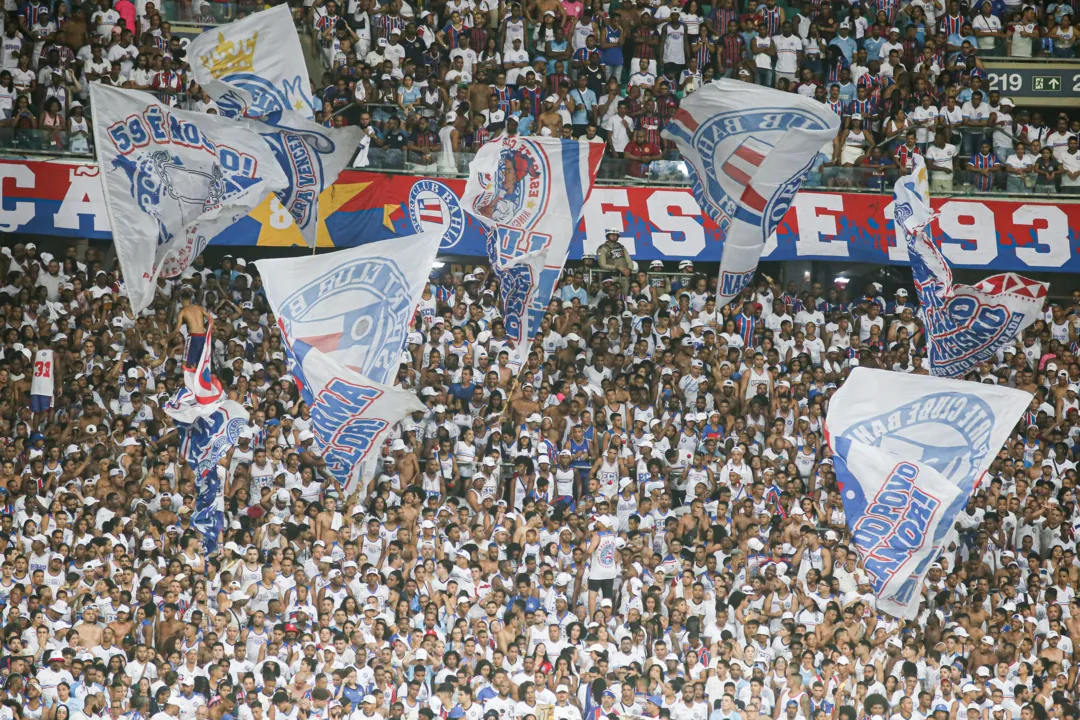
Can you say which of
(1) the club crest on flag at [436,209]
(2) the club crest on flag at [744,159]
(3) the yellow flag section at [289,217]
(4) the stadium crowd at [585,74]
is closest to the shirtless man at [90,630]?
(3) the yellow flag section at [289,217]

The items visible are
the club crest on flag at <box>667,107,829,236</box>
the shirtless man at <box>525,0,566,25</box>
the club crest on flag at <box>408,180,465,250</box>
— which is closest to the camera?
the club crest on flag at <box>667,107,829,236</box>

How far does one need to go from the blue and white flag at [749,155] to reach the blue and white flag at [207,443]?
A: 489 cm

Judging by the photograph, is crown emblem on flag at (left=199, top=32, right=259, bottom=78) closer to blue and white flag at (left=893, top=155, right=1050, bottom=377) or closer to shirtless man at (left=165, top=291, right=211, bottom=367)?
shirtless man at (left=165, top=291, right=211, bottom=367)

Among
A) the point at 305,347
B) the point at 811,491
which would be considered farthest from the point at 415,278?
the point at 811,491

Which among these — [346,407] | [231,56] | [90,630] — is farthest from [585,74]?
[90,630]

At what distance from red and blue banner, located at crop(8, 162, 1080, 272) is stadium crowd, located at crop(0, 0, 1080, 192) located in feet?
0.95

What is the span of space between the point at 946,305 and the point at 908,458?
393 cm

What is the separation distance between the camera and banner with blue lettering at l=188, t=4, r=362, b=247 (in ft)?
58.9

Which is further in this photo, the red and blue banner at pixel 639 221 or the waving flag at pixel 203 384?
the red and blue banner at pixel 639 221

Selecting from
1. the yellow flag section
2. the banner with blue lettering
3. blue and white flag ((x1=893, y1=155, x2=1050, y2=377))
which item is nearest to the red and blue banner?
the yellow flag section

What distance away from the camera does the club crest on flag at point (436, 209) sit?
2112 cm

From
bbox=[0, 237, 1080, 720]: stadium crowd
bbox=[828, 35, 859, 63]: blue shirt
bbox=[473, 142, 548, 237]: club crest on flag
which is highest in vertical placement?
bbox=[473, 142, 548, 237]: club crest on flag

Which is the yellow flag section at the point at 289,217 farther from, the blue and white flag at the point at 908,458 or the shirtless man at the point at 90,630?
the blue and white flag at the point at 908,458

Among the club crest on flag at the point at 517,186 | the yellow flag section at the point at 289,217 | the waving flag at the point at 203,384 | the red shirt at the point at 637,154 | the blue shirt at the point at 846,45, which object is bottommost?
the yellow flag section at the point at 289,217
